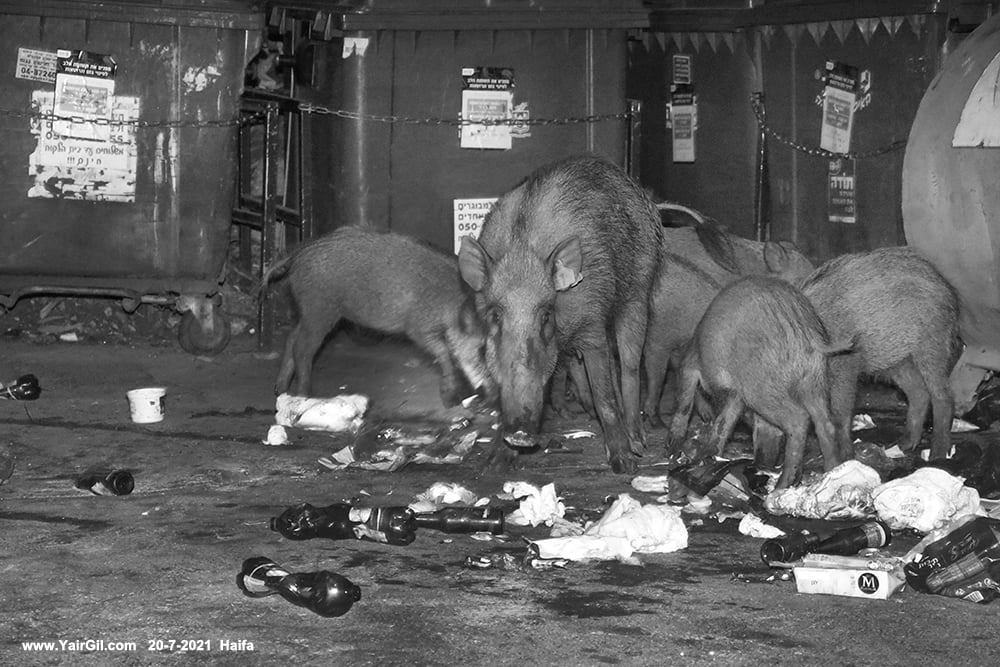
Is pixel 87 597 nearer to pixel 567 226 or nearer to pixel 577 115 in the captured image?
pixel 567 226

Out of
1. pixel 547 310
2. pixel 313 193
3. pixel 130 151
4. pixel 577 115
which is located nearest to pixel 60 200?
pixel 130 151

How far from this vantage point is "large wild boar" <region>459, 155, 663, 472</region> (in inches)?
252

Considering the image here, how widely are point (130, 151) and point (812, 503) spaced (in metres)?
5.45

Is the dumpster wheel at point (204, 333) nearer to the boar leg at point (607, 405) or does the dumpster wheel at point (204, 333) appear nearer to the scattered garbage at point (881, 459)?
the boar leg at point (607, 405)

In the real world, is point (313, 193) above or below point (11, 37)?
below

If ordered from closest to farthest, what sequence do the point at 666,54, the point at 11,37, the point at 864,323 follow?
the point at 864,323, the point at 11,37, the point at 666,54

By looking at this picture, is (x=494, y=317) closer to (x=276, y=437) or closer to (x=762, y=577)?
(x=276, y=437)

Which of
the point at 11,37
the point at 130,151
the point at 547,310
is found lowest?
the point at 547,310

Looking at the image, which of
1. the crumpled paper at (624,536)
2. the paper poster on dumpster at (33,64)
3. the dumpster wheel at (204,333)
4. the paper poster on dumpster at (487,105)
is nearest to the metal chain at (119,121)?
the paper poster on dumpster at (33,64)

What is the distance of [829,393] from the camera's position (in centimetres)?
659

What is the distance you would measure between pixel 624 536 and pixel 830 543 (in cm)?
78

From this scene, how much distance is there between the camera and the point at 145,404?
7.51 meters

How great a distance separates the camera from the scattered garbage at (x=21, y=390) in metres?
7.96

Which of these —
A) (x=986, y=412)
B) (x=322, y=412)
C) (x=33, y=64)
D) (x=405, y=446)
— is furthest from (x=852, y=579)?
(x=33, y=64)
